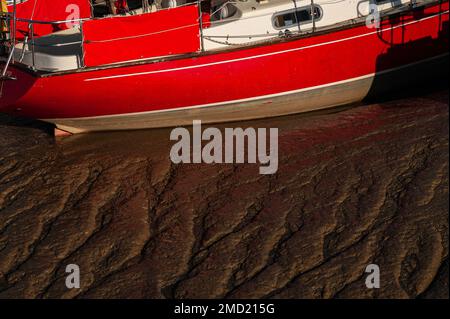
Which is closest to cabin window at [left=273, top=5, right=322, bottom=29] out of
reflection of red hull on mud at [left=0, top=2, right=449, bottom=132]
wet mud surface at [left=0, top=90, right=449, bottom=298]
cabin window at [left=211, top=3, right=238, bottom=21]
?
reflection of red hull on mud at [left=0, top=2, right=449, bottom=132]

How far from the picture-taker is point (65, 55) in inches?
465

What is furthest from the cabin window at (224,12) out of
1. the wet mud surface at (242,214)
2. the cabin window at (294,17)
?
the wet mud surface at (242,214)

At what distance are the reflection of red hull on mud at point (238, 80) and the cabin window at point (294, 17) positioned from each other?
1.62 ft

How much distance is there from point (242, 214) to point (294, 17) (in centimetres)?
425

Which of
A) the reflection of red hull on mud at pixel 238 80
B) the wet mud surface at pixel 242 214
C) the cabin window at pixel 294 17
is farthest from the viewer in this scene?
the cabin window at pixel 294 17

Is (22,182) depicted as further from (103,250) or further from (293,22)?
(293,22)

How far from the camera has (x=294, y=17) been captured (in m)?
11.9

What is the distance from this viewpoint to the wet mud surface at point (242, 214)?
8.09m

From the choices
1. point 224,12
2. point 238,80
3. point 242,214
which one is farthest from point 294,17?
point 242,214

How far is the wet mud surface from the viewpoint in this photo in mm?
8094

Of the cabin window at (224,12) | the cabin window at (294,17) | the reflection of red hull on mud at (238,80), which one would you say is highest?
the cabin window at (224,12)

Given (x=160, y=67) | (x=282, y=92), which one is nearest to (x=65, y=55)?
(x=160, y=67)

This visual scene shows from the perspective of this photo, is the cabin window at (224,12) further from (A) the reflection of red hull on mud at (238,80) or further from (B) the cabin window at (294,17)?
(A) the reflection of red hull on mud at (238,80)

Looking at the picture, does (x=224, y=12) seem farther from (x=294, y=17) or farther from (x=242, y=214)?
(x=242, y=214)
